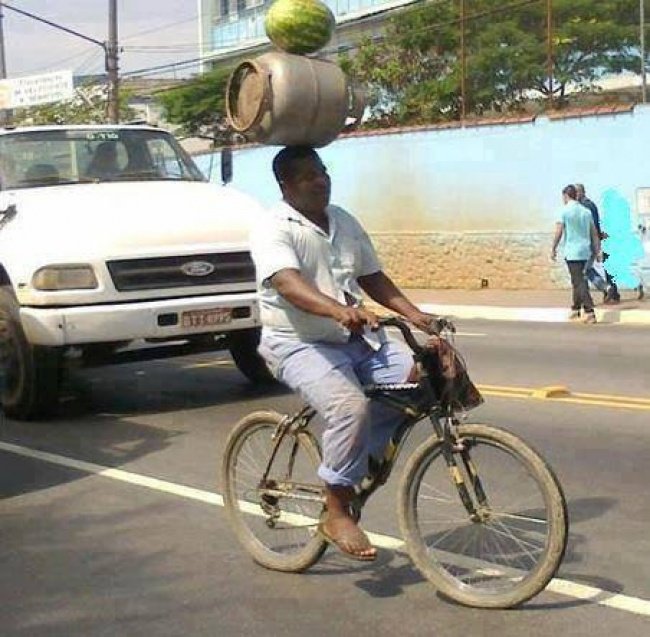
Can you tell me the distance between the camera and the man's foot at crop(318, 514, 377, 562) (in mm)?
4793

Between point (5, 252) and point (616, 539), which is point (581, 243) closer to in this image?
point (5, 252)

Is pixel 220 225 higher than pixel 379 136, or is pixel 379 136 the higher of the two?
pixel 379 136

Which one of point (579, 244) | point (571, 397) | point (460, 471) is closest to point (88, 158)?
point (571, 397)

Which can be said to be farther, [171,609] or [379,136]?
[379,136]

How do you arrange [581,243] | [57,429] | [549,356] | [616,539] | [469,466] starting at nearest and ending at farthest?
[469,466], [616,539], [57,429], [549,356], [581,243]

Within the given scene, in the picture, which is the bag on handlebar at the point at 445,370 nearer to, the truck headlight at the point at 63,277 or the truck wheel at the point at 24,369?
the truck headlight at the point at 63,277

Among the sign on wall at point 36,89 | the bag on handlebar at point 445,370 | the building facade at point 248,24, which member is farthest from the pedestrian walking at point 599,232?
the sign on wall at point 36,89

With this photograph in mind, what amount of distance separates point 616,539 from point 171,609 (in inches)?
81.2

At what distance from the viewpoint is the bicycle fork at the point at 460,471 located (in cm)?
462

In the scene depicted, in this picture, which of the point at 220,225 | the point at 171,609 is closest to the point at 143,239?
the point at 220,225


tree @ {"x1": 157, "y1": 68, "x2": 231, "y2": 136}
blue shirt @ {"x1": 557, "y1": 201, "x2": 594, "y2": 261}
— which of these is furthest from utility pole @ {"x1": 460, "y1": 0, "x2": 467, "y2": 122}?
tree @ {"x1": 157, "y1": 68, "x2": 231, "y2": 136}

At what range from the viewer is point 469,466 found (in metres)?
4.62

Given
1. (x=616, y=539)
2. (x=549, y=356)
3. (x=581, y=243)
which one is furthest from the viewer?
(x=581, y=243)

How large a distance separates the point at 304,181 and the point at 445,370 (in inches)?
38.9
